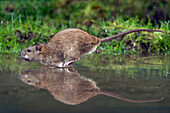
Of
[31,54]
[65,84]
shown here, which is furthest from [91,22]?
[65,84]

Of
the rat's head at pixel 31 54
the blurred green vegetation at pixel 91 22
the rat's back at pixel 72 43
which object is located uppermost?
the blurred green vegetation at pixel 91 22

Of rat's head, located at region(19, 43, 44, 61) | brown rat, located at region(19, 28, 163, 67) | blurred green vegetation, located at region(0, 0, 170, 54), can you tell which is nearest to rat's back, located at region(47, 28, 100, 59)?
brown rat, located at region(19, 28, 163, 67)

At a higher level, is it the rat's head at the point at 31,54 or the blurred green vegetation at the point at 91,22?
the blurred green vegetation at the point at 91,22

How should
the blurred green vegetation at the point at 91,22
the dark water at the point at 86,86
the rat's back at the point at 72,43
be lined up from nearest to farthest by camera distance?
the dark water at the point at 86,86
the rat's back at the point at 72,43
the blurred green vegetation at the point at 91,22

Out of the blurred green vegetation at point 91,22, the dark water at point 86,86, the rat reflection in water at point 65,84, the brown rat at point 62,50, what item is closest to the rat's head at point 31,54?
the brown rat at point 62,50

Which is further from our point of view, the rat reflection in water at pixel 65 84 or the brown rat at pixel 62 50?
the brown rat at pixel 62 50

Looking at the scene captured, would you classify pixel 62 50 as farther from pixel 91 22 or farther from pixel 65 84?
pixel 91 22

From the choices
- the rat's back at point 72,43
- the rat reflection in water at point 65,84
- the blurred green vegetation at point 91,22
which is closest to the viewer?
the rat reflection in water at point 65,84

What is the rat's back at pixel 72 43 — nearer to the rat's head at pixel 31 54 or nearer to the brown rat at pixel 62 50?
the brown rat at pixel 62 50
